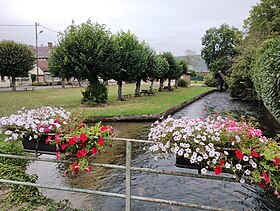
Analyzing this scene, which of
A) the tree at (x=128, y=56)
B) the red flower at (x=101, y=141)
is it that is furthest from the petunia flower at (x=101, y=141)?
the tree at (x=128, y=56)

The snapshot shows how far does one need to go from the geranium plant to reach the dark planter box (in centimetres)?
3

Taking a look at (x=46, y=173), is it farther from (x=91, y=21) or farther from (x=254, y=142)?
(x=91, y=21)

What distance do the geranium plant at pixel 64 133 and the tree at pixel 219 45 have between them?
49.0m

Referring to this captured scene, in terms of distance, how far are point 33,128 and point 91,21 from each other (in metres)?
14.3

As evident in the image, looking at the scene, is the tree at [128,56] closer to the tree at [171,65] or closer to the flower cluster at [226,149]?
the tree at [171,65]

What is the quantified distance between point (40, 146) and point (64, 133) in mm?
431

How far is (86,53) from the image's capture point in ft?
48.7

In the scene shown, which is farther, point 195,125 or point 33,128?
point 33,128

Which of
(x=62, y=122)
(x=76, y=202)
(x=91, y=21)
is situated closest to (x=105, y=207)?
(x=76, y=202)

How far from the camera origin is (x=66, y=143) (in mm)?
2658

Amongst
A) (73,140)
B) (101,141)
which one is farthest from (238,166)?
(73,140)

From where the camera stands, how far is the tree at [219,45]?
5006cm

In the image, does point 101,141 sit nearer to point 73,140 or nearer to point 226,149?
point 73,140

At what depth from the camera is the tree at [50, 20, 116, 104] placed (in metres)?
14.7
